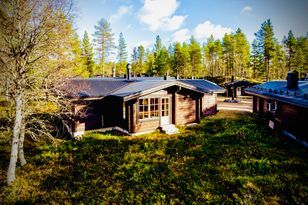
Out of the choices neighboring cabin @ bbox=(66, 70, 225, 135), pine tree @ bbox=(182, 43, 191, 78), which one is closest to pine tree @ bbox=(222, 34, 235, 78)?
pine tree @ bbox=(182, 43, 191, 78)

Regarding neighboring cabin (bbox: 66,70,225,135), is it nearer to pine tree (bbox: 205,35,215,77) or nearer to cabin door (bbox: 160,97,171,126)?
cabin door (bbox: 160,97,171,126)

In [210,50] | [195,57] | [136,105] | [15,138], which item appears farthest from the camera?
[210,50]

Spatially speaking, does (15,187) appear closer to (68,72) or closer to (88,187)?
(88,187)

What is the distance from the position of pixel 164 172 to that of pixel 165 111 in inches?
302

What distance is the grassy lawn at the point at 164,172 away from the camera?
671 centimetres

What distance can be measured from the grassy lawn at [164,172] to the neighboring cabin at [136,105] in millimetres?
1973

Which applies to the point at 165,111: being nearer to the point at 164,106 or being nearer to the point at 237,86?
the point at 164,106

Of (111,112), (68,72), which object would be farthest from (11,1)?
(111,112)

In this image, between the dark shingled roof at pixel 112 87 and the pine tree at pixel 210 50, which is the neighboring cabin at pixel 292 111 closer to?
the dark shingled roof at pixel 112 87

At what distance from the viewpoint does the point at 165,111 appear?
51.3 feet

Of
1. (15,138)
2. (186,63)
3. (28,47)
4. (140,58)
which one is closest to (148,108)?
(15,138)

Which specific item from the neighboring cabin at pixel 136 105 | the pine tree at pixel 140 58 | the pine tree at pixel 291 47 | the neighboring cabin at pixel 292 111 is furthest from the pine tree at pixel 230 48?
the neighboring cabin at pixel 136 105

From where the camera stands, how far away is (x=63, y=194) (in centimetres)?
704

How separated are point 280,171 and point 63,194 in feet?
30.1
